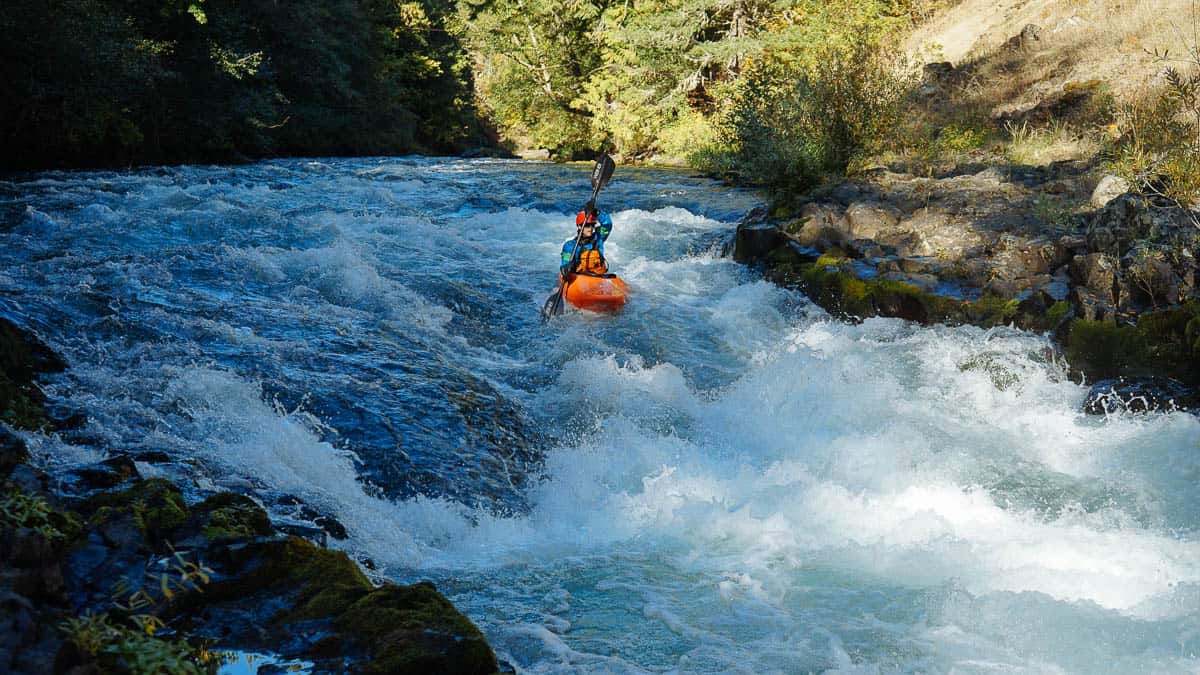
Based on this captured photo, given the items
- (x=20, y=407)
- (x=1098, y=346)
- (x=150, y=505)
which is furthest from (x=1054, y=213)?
(x=20, y=407)

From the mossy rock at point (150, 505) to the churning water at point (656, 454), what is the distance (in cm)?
82

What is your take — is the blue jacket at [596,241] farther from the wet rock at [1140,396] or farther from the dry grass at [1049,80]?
the dry grass at [1049,80]

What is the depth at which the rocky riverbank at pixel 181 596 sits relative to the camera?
2.31m

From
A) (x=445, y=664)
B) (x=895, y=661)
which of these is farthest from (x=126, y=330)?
(x=895, y=661)

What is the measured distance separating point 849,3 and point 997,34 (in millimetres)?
3154

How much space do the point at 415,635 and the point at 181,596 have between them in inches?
31.7

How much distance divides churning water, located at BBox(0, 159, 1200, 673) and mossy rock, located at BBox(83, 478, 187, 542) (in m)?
0.82

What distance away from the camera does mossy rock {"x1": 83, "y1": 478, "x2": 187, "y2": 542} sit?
3107mm

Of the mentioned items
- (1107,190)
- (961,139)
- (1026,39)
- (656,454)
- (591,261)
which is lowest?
(656,454)

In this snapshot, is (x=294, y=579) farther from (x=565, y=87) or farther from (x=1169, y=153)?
(x=565, y=87)

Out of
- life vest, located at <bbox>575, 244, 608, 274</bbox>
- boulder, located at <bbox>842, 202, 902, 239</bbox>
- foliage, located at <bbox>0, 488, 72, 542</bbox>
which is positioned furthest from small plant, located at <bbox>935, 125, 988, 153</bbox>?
foliage, located at <bbox>0, 488, 72, 542</bbox>

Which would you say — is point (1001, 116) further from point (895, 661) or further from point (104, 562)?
point (104, 562)

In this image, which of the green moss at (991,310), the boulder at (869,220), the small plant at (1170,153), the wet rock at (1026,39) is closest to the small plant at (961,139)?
the boulder at (869,220)

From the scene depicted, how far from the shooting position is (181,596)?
9.54ft
